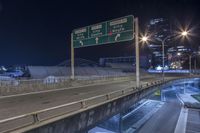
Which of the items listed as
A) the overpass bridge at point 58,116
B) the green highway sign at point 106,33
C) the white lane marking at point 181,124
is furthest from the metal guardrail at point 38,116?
the white lane marking at point 181,124

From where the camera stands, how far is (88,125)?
1011cm

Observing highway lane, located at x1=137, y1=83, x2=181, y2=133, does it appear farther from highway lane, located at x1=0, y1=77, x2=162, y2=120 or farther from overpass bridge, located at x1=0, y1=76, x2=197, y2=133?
highway lane, located at x1=0, y1=77, x2=162, y2=120

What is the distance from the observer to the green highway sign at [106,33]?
20.0 m

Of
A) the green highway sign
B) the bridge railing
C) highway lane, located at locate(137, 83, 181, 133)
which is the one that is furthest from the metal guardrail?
highway lane, located at locate(137, 83, 181, 133)

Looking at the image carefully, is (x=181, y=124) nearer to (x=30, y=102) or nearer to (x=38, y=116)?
(x=30, y=102)

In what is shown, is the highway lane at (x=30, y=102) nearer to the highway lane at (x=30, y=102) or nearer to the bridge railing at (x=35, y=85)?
the highway lane at (x=30, y=102)

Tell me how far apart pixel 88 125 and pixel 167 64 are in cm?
15324

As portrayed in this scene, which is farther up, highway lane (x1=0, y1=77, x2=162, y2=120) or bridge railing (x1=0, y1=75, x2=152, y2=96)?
bridge railing (x1=0, y1=75, x2=152, y2=96)

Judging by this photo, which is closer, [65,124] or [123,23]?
[65,124]

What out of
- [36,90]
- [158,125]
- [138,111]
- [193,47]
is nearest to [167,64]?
[193,47]

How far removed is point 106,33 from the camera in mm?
21938

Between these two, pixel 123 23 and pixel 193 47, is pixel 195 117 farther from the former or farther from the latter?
pixel 193 47

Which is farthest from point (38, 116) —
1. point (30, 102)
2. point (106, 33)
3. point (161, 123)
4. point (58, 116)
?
point (161, 123)

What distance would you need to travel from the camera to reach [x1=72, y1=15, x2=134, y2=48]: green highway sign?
2002 centimetres
